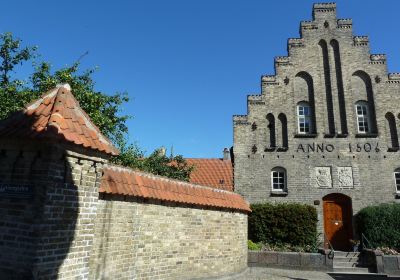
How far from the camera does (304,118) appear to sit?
2069cm

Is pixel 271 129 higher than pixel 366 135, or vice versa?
pixel 271 129

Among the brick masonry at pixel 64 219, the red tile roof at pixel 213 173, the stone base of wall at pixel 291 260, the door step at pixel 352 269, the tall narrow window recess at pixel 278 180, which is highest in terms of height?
the red tile roof at pixel 213 173

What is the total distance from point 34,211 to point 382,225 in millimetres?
17079

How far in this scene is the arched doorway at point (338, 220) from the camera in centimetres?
1872

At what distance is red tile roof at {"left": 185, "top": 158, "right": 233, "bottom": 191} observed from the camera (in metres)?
24.0

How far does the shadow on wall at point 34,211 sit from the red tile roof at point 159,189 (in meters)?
1.62

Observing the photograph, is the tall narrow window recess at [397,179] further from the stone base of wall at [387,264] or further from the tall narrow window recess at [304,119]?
the stone base of wall at [387,264]

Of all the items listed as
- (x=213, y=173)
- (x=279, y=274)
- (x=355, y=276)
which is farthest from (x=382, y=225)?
(x=213, y=173)

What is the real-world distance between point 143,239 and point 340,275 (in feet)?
32.4

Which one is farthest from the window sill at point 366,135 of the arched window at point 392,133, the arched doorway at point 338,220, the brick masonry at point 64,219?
the brick masonry at point 64,219

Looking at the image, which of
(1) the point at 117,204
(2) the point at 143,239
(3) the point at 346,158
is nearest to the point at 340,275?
(3) the point at 346,158

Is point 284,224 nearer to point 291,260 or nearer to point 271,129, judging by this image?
Answer: point 291,260

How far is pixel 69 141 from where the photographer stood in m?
5.25

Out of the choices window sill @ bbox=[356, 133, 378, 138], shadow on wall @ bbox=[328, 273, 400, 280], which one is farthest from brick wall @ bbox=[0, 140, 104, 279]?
window sill @ bbox=[356, 133, 378, 138]
